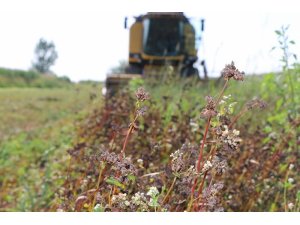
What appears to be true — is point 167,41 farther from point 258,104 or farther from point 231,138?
point 231,138

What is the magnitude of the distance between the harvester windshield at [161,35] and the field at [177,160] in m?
5.96

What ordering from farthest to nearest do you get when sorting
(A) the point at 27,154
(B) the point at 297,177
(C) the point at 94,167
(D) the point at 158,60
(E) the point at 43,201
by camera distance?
(D) the point at 158,60 < (A) the point at 27,154 < (E) the point at 43,201 < (B) the point at 297,177 < (C) the point at 94,167

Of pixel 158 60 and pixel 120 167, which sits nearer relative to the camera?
pixel 120 167

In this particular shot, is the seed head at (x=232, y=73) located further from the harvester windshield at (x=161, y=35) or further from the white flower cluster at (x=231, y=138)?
the harvester windshield at (x=161, y=35)

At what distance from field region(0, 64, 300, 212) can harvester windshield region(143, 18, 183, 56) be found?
5.96m

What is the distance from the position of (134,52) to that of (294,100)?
10308 millimetres

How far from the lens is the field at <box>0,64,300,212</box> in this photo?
1230mm

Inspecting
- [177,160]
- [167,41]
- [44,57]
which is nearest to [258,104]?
[177,160]

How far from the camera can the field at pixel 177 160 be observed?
123 cm

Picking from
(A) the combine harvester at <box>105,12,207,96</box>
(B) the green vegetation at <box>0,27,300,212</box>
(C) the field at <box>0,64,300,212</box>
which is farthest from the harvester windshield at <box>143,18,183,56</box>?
(B) the green vegetation at <box>0,27,300,212</box>
